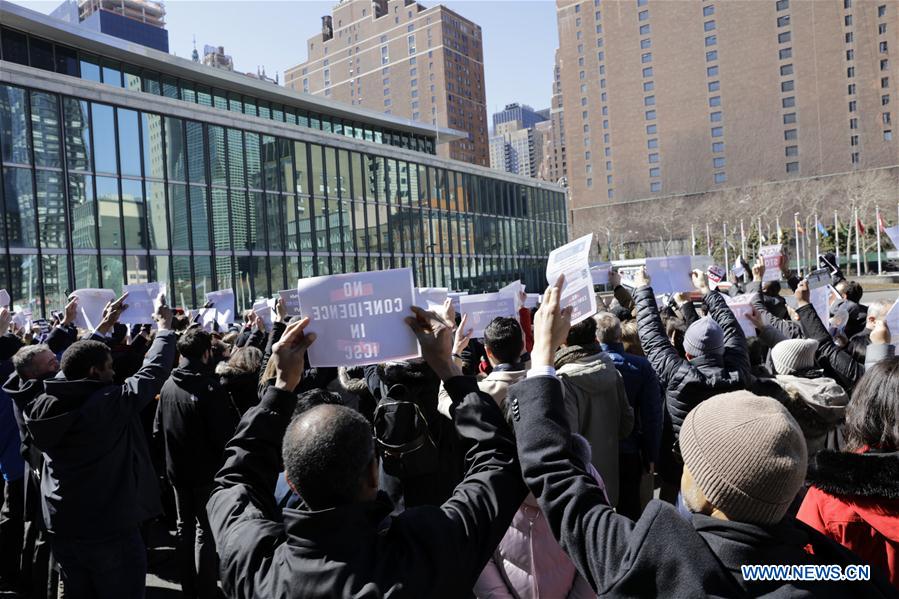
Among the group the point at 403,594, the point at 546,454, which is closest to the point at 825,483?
the point at 546,454

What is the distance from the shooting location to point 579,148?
10762 centimetres

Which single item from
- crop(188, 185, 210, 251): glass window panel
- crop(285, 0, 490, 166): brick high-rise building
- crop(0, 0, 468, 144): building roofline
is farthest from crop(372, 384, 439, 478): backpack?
crop(285, 0, 490, 166): brick high-rise building

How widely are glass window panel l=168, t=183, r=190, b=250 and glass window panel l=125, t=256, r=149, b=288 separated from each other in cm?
161

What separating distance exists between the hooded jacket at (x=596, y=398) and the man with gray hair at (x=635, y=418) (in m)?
0.39

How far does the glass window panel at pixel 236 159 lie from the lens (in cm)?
3122

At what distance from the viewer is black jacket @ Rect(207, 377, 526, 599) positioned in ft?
5.98

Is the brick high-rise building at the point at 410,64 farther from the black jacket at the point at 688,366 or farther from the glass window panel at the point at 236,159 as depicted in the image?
the black jacket at the point at 688,366

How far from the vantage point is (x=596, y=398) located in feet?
14.2

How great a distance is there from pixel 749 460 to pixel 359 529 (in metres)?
1.05

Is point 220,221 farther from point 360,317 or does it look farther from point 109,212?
point 360,317

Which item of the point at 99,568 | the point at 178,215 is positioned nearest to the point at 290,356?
the point at 99,568

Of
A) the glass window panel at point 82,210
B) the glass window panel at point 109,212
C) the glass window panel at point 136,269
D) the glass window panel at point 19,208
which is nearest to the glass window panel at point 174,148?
the glass window panel at point 109,212

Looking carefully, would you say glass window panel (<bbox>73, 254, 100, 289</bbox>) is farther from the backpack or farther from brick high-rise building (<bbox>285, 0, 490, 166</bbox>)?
brick high-rise building (<bbox>285, 0, 490, 166</bbox>)

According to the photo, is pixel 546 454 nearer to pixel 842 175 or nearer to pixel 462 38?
pixel 842 175
